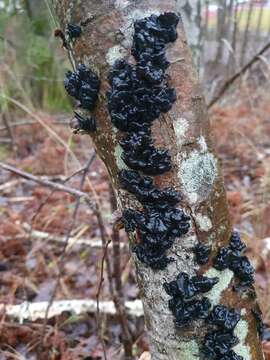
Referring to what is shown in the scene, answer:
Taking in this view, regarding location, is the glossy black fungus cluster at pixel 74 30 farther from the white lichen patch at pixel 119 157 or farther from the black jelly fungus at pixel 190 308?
the black jelly fungus at pixel 190 308

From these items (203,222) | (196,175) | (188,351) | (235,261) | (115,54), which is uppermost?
(115,54)

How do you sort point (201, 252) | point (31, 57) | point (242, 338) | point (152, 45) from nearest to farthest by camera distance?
point (152, 45) → point (201, 252) → point (242, 338) → point (31, 57)

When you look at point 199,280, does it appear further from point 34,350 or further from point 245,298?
point 34,350

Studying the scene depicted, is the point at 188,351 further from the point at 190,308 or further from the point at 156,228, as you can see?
the point at 156,228

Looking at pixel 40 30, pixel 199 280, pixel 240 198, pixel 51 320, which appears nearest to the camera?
pixel 199 280

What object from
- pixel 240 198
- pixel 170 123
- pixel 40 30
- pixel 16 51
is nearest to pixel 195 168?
pixel 170 123

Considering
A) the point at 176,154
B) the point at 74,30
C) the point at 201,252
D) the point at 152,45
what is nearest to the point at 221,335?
the point at 201,252

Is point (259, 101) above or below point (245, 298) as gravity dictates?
above
